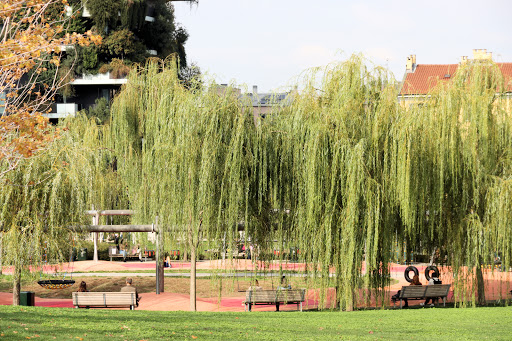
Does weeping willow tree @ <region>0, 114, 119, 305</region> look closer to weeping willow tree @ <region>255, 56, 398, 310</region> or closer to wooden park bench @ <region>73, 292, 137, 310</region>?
wooden park bench @ <region>73, 292, 137, 310</region>

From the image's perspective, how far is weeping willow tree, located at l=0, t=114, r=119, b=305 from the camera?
1975 centimetres

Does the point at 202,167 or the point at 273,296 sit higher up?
the point at 202,167

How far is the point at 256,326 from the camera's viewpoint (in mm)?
13414

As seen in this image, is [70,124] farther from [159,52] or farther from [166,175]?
[159,52]

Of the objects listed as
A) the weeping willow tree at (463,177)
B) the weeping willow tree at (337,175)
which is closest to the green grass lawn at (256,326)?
the weeping willow tree at (337,175)

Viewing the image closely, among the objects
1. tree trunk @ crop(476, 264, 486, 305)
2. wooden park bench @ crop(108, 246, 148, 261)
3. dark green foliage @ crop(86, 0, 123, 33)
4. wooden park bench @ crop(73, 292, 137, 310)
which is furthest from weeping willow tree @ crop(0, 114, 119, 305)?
dark green foliage @ crop(86, 0, 123, 33)

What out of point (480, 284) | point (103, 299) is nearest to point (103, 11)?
point (103, 299)

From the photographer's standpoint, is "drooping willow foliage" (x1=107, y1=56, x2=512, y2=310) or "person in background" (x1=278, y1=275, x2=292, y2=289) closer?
"drooping willow foliage" (x1=107, y1=56, x2=512, y2=310)

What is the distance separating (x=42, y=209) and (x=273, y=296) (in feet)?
25.0

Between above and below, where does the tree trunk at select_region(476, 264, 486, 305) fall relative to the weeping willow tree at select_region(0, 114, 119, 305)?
below

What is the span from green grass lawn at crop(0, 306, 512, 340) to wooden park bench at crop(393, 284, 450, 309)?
3272 mm

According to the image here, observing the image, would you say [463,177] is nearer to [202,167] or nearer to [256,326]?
[202,167]

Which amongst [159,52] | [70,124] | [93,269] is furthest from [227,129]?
[159,52]

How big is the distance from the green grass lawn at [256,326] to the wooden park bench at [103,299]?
11.8 ft
